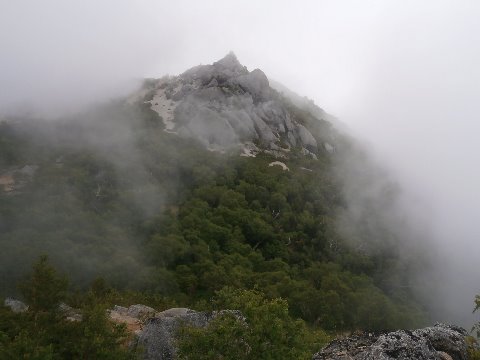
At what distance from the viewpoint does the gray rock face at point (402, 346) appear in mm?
22062

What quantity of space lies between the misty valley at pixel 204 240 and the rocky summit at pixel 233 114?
0.71 meters

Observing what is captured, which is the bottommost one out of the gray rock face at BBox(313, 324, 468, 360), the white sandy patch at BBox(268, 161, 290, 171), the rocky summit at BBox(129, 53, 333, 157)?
the gray rock face at BBox(313, 324, 468, 360)

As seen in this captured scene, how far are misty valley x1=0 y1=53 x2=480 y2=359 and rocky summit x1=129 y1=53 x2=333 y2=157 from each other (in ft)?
2.32

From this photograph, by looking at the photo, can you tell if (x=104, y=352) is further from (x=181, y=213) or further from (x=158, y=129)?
(x=158, y=129)

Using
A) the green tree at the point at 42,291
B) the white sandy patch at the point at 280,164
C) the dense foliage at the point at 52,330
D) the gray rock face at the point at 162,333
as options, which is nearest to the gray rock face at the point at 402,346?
the gray rock face at the point at 162,333

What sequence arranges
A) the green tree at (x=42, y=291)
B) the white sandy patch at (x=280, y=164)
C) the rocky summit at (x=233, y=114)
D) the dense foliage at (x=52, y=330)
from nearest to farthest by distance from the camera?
the dense foliage at (x=52, y=330) < the green tree at (x=42, y=291) < the white sandy patch at (x=280, y=164) < the rocky summit at (x=233, y=114)

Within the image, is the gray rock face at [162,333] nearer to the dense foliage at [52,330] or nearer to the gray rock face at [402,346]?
the dense foliage at [52,330]

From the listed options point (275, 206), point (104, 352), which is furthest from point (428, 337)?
point (275, 206)

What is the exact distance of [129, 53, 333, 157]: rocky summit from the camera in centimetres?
16775

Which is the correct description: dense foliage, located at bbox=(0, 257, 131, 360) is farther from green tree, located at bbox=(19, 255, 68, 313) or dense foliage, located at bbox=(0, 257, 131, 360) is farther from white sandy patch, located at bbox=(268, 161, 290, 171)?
white sandy patch, located at bbox=(268, 161, 290, 171)

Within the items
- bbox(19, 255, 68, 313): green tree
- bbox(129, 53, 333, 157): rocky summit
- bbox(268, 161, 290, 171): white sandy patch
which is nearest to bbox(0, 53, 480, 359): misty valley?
bbox(19, 255, 68, 313): green tree

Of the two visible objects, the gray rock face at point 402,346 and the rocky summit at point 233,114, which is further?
the rocky summit at point 233,114

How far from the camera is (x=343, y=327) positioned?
8362 cm

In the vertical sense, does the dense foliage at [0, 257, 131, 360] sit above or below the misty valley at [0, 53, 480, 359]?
below
